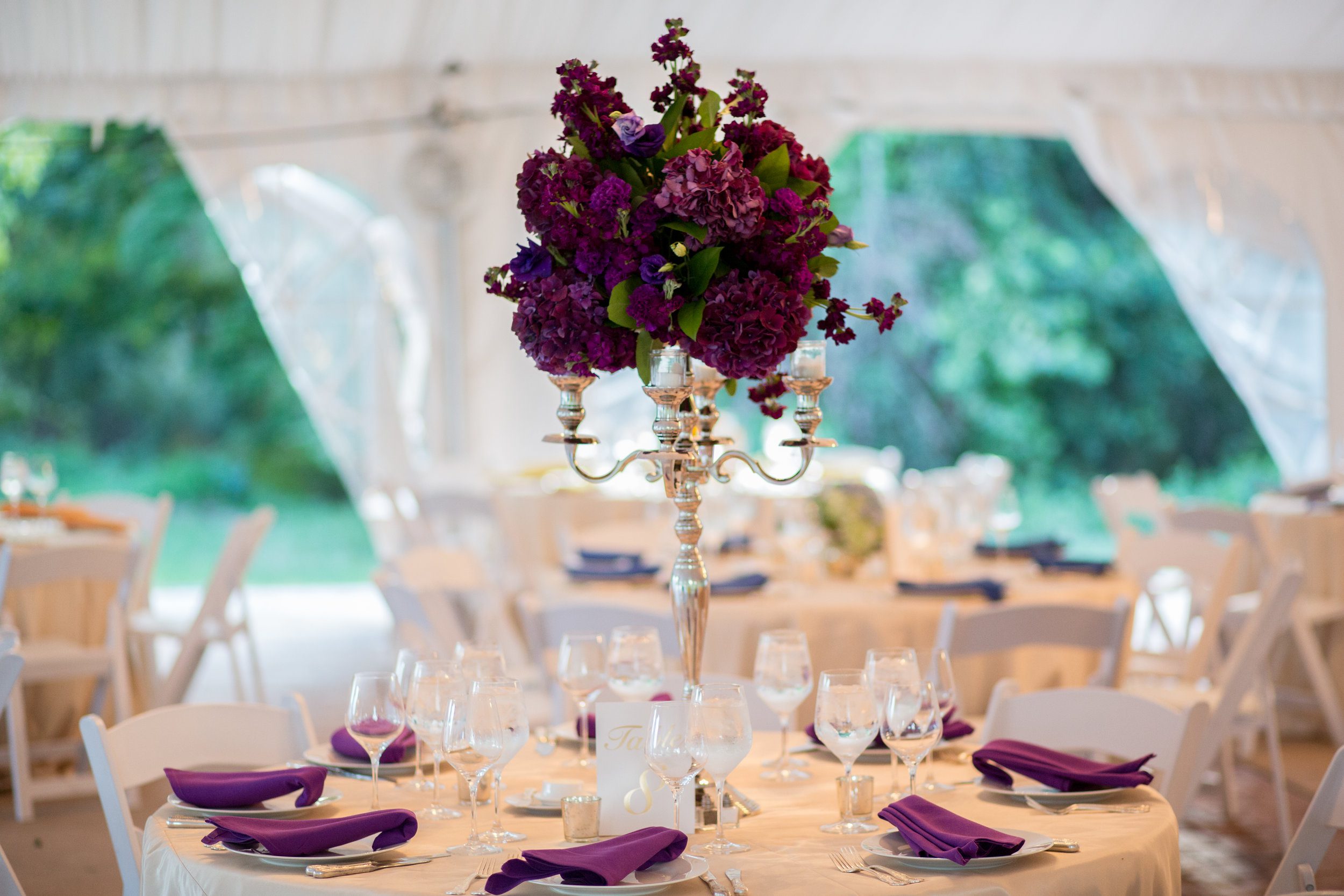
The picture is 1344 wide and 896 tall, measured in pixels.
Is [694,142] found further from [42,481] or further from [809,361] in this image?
[42,481]

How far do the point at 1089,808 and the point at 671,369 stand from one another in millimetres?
891

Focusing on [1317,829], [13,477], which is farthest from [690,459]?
[13,477]

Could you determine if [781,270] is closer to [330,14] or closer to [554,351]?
[554,351]

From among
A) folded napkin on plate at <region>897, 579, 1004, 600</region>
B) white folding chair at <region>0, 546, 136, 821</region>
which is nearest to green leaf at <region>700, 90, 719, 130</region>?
folded napkin on plate at <region>897, 579, 1004, 600</region>

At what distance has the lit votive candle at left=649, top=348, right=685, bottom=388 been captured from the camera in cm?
195

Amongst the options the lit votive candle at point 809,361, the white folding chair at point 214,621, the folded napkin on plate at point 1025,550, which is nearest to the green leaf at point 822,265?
the lit votive candle at point 809,361

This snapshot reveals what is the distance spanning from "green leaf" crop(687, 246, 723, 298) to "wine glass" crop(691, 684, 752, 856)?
1.73 feet

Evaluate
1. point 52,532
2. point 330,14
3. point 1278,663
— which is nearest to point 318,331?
point 330,14

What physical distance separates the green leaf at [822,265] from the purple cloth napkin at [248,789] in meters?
1.06

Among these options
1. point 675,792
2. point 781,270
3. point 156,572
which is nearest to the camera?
point 675,792

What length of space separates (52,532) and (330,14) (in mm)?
3649

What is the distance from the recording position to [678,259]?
75.4 inches

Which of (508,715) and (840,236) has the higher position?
(840,236)

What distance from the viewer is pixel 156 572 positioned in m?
13.5
